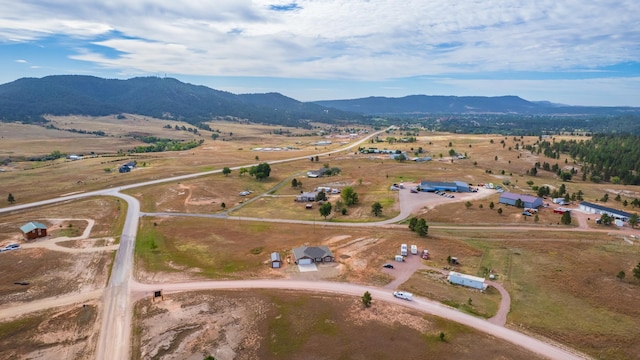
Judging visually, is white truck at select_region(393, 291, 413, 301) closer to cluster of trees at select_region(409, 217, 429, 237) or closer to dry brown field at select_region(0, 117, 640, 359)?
dry brown field at select_region(0, 117, 640, 359)

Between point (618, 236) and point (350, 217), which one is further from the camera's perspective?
point (350, 217)

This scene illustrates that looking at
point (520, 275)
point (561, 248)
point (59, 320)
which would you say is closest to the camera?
point (59, 320)

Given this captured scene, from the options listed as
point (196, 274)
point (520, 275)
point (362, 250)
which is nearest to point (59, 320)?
point (196, 274)

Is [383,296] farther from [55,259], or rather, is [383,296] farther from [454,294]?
[55,259]

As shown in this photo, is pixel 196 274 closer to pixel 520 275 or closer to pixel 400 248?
pixel 400 248

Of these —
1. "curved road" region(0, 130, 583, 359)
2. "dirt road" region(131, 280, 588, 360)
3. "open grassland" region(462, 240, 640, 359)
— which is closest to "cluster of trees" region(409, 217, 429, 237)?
"open grassland" region(462, 240, 640, 359)

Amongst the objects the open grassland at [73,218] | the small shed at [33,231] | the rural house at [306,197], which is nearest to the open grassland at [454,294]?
the rural house at [306,197]
